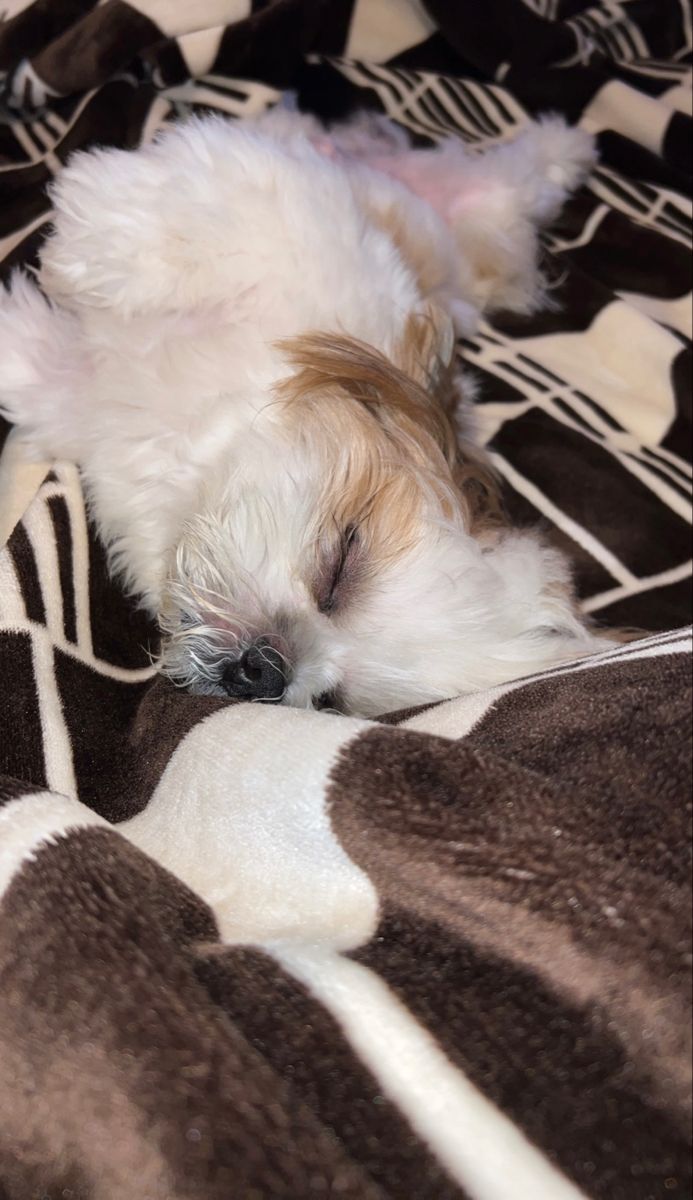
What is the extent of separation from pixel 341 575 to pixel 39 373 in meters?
0.67

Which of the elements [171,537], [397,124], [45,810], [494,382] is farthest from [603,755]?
[397,124]

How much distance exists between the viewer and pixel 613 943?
0.85 m

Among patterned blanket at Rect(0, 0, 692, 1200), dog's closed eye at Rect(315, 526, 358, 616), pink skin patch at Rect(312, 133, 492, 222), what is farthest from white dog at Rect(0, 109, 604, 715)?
pink skin patch at Rect(312, 133, 492, 222)

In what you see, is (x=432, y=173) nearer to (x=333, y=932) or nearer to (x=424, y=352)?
(x=424, y=352)

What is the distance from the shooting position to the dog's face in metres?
1.51

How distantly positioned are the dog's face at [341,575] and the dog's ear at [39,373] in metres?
0.32

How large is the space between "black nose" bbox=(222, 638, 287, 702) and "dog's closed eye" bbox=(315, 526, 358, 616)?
0.12 metres

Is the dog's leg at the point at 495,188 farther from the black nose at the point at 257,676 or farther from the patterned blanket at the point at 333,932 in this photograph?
the patterned blanket at the point at 333,932

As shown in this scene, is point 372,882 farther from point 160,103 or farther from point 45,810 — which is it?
point 160,103

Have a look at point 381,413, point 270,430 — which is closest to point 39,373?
point 270,430

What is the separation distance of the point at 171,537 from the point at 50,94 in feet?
3.35

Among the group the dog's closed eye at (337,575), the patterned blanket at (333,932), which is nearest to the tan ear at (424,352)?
the dog's closed eye at (337,575)

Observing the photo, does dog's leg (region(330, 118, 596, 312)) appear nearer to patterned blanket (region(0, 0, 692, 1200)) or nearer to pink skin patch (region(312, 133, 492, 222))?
pink skin patch (region(312, 133, 492, 222))

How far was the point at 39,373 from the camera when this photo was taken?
5.63 feet
